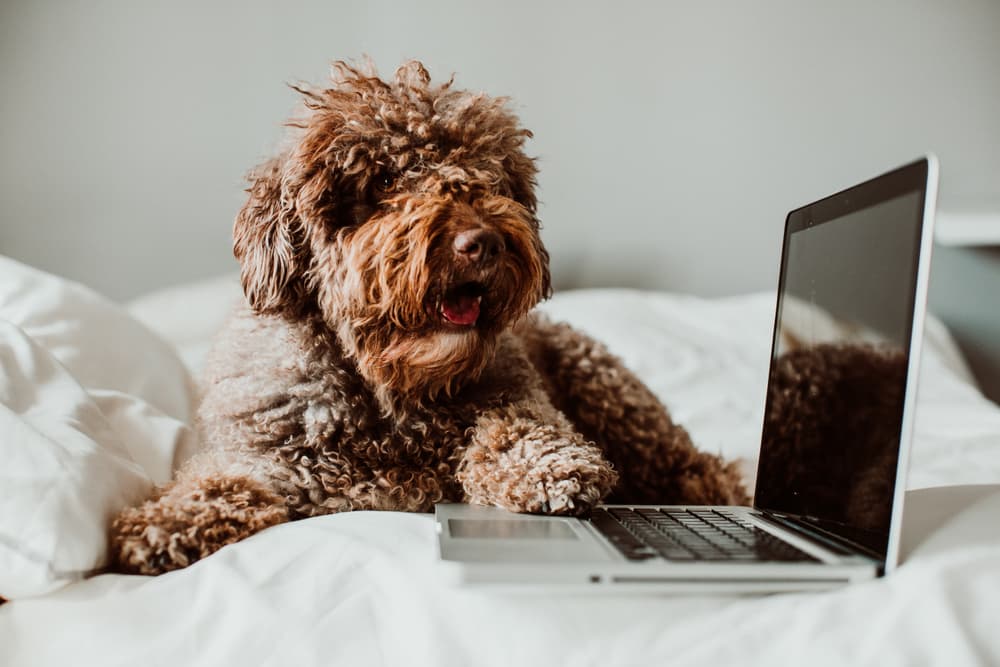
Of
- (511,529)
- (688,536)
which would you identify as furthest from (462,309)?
(688,536)

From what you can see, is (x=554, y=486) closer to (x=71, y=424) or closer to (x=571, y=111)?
(x=71, y=424)

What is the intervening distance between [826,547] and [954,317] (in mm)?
3038

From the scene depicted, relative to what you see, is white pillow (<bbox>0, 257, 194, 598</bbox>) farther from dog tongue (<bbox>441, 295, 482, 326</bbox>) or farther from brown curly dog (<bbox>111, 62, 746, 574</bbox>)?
dog tongue (<bbox>441, 295, 482, 326</bbox>)

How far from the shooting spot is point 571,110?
3.55 m

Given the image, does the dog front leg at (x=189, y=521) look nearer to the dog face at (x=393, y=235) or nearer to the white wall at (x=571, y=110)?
the dog face at (x=393, y=235)

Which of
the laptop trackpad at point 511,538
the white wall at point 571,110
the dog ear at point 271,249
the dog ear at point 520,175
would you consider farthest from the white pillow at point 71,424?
the white wall at point 571,110

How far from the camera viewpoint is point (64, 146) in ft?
10.6

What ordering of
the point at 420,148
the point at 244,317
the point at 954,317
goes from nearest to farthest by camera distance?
the point at 420,148
the point at 244,317
the point at 954,317

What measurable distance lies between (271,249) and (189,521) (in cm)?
51

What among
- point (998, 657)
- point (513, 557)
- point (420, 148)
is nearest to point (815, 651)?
point (998, 657)

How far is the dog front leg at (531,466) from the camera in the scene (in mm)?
1300

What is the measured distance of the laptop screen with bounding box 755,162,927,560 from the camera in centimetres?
103

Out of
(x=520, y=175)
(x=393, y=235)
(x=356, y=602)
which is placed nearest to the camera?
(x=356, y=602)

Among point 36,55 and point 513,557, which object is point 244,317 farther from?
point 36,55
